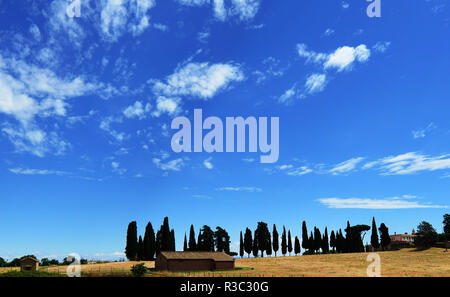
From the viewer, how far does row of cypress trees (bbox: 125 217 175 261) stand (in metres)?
88.1

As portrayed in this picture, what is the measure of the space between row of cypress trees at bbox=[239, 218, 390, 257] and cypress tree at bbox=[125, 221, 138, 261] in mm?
32777

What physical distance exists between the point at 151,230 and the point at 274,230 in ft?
123

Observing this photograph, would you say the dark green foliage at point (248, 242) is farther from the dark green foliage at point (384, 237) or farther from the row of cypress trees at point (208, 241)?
the dark green foliage at point (384, 237)

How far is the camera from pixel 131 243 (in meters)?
88.1

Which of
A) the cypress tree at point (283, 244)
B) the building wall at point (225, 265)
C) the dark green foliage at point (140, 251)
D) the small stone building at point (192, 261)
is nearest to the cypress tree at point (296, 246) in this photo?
the cypress tree at point (283, 244)

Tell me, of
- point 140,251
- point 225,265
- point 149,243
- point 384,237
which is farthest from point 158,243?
point 384,237

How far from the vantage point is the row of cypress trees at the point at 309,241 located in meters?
103

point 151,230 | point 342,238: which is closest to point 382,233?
point 342,238

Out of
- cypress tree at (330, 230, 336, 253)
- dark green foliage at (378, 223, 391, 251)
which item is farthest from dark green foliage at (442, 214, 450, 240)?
cypress tree at (330, 230, 336, 253)

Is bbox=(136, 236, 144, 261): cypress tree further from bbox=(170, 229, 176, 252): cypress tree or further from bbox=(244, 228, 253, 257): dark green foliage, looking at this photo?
bbox=(244, 228, 253, 257): dark green foliage

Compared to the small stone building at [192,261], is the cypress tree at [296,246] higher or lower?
lower

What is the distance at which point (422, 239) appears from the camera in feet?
308
